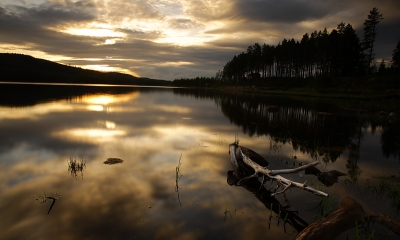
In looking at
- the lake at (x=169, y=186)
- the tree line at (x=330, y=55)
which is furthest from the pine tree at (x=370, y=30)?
the lake at (x=169, y=186)

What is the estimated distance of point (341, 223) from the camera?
5551mm

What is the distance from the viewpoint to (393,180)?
368 inches

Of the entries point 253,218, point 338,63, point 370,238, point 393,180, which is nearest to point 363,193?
point 393,180

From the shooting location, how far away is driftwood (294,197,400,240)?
202 inches

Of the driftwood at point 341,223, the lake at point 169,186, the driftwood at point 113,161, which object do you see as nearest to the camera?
the driftwood at point 341,223

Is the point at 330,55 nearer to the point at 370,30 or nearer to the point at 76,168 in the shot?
the point at 370,30

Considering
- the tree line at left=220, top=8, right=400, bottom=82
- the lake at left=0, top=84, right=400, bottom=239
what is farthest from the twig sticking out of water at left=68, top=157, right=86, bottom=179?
the tree line at left=220, top=8, right=400, bottom=82

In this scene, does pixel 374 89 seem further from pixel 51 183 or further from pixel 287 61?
pixel 51 183

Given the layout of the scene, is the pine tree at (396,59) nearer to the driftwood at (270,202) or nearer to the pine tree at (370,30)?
the pine tree at (370,30)

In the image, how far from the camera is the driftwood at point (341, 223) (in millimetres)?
5125

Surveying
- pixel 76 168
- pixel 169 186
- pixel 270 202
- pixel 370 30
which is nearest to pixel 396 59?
pixel 370 30

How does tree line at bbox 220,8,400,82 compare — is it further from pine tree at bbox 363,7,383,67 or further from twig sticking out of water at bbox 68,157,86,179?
twig sticking out of water at bbox 68,157,86,179

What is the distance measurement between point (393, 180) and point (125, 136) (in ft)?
47.4

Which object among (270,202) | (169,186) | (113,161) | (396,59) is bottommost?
(270,202)
